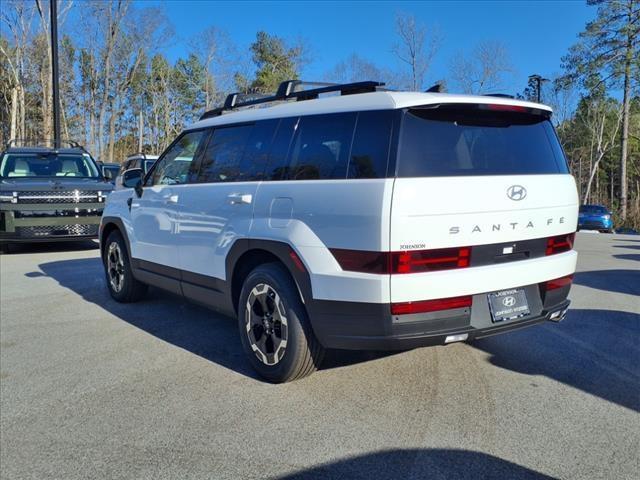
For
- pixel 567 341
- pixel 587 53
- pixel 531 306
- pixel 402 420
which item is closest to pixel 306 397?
pixel 402 420

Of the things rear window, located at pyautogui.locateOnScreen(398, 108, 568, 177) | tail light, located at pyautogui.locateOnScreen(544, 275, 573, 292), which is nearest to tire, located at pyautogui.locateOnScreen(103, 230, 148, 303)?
rear window, located at pyautogui.locateOnScreen(398, 108, 568, 177)

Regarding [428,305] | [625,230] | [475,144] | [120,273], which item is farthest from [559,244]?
[625,230]

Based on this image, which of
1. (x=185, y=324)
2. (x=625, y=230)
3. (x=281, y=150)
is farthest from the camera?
(x=625, y=230)

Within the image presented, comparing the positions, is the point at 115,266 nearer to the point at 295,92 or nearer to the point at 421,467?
the point at 295,92

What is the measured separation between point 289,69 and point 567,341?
38838 mm

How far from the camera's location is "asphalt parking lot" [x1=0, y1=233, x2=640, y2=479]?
284 cm

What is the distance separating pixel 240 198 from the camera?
403 cm

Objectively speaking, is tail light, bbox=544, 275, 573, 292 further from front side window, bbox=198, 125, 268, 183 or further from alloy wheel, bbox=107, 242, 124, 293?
alloy wheel, bbox=107, 242, 124, 293

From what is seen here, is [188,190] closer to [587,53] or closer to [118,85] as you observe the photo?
[587,53]

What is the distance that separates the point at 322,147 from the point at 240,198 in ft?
2.63

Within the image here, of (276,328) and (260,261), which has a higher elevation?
(260,261)

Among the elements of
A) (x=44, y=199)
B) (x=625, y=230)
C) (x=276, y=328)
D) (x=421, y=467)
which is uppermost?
(x=44, y=199)

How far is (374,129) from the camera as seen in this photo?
329 cm

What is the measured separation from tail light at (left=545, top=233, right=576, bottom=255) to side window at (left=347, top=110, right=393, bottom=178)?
1.39 metres
